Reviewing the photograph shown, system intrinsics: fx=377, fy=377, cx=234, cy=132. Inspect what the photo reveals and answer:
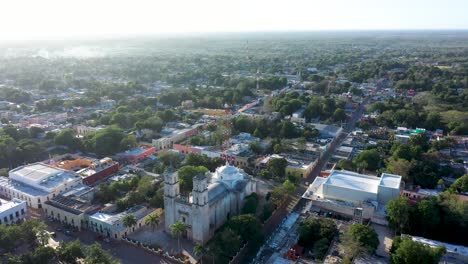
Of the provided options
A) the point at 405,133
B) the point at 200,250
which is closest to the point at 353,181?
the point at 200,250

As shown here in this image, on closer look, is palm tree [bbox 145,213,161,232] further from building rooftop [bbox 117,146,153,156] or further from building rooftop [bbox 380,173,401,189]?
building rooftop [bbox 380,173,401,189]

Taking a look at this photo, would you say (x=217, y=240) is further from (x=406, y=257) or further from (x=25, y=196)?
(x=25, y=196)

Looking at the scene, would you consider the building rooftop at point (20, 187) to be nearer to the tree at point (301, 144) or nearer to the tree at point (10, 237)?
the tree at point (10, 237)

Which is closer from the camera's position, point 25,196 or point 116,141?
point 25,196

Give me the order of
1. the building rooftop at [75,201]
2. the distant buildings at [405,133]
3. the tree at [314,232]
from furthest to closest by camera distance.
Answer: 1. the distant buildings at [405,133]
2. the building rooftop at [75,201]
3. the tree at [314,232]

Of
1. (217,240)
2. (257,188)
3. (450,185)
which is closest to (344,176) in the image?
(257,188)

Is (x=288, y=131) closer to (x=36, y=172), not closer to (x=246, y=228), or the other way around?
(x=246, y=228)

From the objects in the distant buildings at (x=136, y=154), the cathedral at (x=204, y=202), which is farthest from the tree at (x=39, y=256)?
the distant buildings at (x=136, y=154)

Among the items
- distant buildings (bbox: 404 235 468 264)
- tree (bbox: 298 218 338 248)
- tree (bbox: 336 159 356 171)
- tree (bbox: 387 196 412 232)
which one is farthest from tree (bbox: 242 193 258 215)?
tree (bbox: 336 159 356 171)
